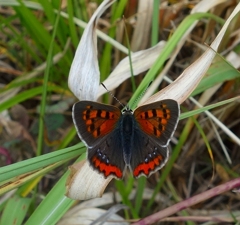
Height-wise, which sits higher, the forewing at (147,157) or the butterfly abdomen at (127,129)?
the butterfly abdomen at (127,129)

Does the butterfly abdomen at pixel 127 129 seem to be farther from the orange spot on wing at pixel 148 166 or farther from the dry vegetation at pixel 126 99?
the dry vegetation at pixel 126 99

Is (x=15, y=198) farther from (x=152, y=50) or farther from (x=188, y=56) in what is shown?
(x=188, y=56)

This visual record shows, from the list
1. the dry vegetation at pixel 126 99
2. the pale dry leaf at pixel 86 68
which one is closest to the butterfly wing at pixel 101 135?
the pale dry leaf at pixel 86 68

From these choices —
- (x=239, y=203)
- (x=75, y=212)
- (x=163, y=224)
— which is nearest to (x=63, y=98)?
(x=75, y=212)

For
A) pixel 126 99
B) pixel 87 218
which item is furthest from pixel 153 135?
pixel 126 99

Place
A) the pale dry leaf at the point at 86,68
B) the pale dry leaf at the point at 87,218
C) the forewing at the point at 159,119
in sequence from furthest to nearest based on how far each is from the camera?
the pale dry leaf at the point at 87,218, the pale dry leaf at the point at 86,68, the forewing at the point at 159,119

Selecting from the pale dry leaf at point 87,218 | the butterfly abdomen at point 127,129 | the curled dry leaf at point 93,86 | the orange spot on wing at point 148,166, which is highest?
the curled dry leaf at point 93,86
